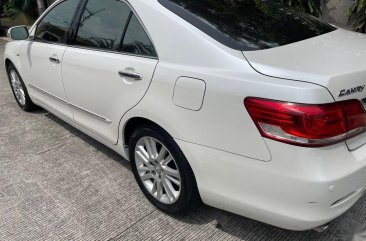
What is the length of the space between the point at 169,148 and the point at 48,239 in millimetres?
1041

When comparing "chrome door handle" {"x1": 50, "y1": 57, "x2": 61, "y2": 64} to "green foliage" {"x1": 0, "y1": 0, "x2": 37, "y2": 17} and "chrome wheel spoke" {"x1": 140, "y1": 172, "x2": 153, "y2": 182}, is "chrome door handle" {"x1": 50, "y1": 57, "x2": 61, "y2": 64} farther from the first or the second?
"green foliage" {"x1": 0, "y1": 0, "x2": 37, "y2": 17}

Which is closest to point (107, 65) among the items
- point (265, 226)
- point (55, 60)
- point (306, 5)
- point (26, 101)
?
point (55, 60)

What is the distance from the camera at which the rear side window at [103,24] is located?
2721mm

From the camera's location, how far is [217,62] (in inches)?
80.5

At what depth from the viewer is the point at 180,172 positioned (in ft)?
7.83

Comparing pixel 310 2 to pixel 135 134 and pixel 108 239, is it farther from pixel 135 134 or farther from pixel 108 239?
pixel 108 239

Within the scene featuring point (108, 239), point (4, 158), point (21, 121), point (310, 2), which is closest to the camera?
point (108, 239)

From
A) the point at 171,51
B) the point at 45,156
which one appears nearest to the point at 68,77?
the point at 45,156

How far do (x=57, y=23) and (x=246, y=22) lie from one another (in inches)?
78.2

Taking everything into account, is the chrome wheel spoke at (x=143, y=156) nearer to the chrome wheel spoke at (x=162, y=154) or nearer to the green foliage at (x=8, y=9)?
the chrome wheel spoke at (x=162, y=154)

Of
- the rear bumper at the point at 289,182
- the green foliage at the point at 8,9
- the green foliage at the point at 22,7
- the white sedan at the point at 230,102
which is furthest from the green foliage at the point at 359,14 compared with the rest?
the green foliage at the point at 8,9

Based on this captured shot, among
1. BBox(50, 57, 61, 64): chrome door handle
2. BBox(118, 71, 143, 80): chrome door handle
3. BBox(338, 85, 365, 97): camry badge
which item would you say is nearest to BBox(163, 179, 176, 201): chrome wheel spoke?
BBox(118, 71, 143, 80): chrome door handle

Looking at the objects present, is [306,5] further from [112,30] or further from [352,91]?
[352,91]

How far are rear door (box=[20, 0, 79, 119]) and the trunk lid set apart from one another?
2.02 meters
